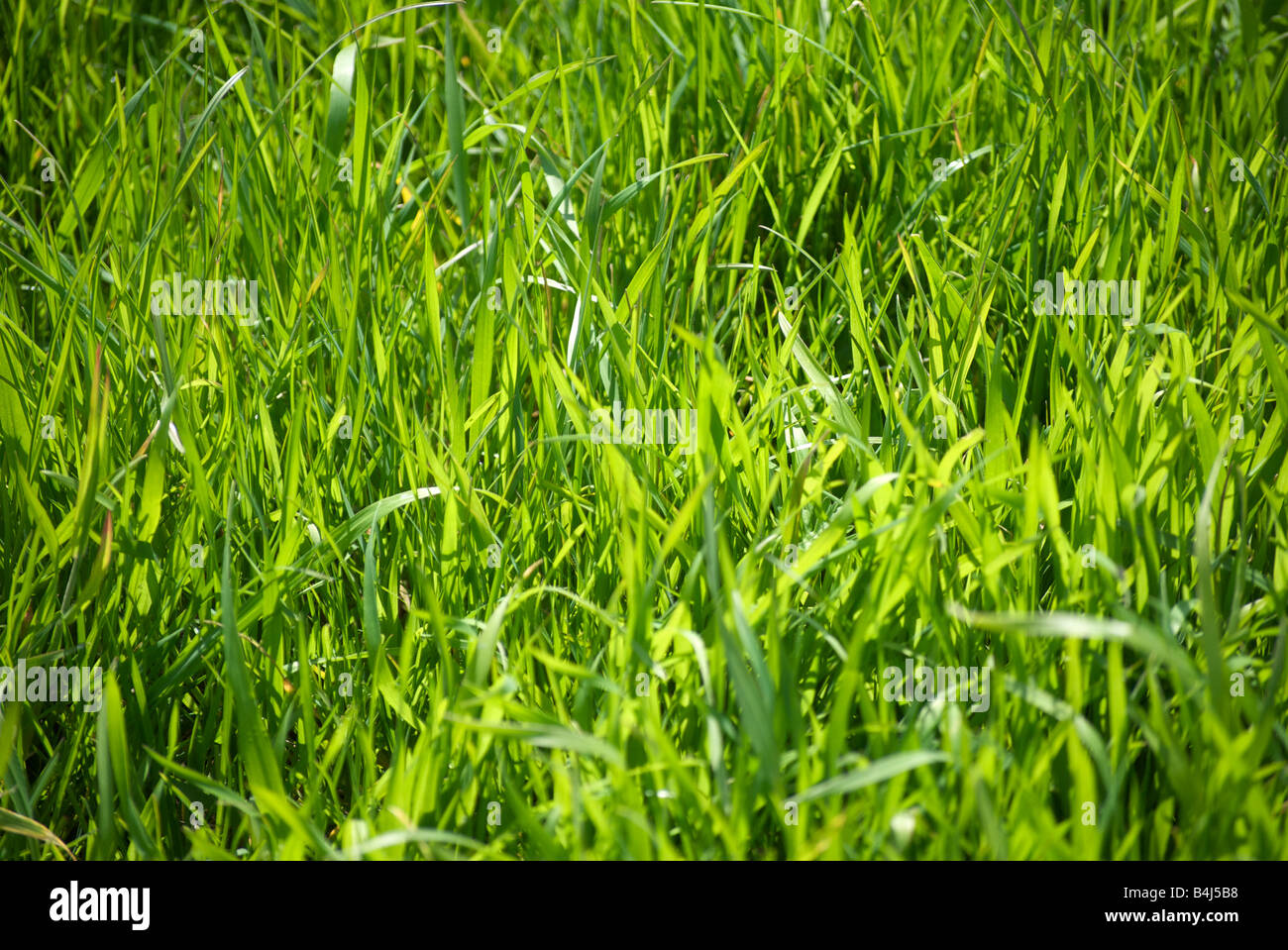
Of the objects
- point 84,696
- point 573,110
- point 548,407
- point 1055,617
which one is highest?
point 573,110

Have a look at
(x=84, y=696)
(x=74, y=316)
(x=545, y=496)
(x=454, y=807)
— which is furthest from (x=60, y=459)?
(x=454, y=807)

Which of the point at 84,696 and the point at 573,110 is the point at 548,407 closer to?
the point at 84,696

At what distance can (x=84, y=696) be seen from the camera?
48.6 inches

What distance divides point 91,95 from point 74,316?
129 cm

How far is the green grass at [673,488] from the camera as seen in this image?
103cm

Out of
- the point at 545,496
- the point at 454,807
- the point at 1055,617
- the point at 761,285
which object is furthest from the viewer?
the point at 761,285

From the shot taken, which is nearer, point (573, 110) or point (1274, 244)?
point (1274, 244)

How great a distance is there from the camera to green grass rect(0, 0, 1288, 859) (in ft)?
3.37

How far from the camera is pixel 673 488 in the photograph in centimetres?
140

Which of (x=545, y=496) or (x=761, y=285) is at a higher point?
(x=761, y=285)

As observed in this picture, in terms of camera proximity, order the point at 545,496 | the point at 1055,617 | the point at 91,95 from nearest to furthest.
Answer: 1. the point at 1055,617
2. the point at 545,496
3. the point at 91,95

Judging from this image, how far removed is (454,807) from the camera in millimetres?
1105

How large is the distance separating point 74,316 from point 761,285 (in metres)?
1.20
